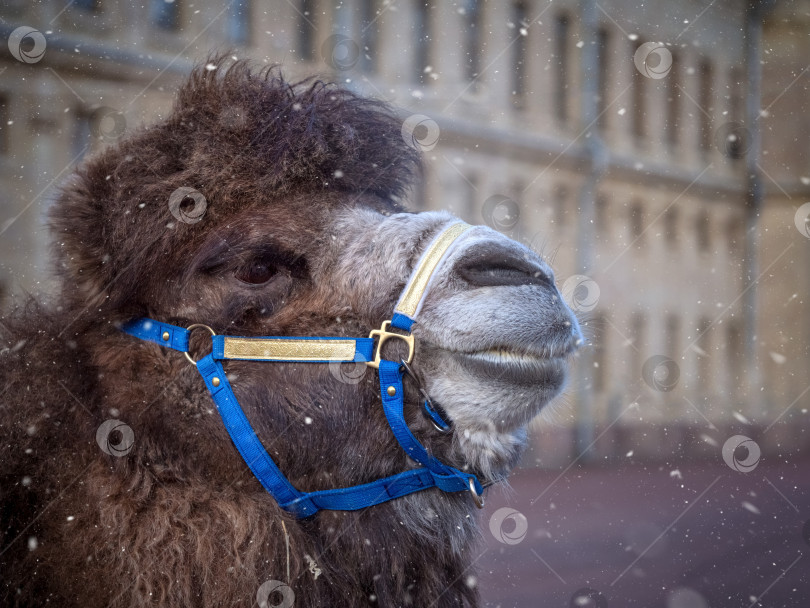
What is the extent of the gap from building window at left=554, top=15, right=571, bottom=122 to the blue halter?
457 inches

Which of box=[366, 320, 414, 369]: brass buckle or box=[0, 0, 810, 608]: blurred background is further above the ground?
box=[366, 320, 414, 369]: brass buckle

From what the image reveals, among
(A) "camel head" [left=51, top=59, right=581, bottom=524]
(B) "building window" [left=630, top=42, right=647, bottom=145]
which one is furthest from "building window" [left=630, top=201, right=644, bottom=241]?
(A) "camel head" [left=51, top=59, right=581, bottom=524]

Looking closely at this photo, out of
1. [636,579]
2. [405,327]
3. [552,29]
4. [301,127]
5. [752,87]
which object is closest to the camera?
[405,327]

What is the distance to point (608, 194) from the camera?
13.1m

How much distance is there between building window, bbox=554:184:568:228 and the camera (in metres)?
12.3

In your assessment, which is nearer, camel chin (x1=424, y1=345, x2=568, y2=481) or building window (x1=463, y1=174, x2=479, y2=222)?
camel chin (x1=424, y1=345, x2=568, y2=481)

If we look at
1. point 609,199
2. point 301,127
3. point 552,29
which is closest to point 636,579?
point 301,127

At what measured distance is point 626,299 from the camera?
46.0 feet

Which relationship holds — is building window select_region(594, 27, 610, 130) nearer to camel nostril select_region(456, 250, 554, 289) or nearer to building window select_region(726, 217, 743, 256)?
building window select_region(726, 217, 743, 256)

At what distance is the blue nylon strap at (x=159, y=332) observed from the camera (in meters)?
2.12

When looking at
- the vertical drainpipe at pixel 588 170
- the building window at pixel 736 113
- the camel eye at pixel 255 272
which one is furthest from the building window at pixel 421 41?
the camel eye at pixel 255 272

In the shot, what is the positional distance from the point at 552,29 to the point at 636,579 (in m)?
9.97

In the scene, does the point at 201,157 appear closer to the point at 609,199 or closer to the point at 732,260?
the point at 609,199

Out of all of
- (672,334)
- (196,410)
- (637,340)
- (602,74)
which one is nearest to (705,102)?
(602,74)
